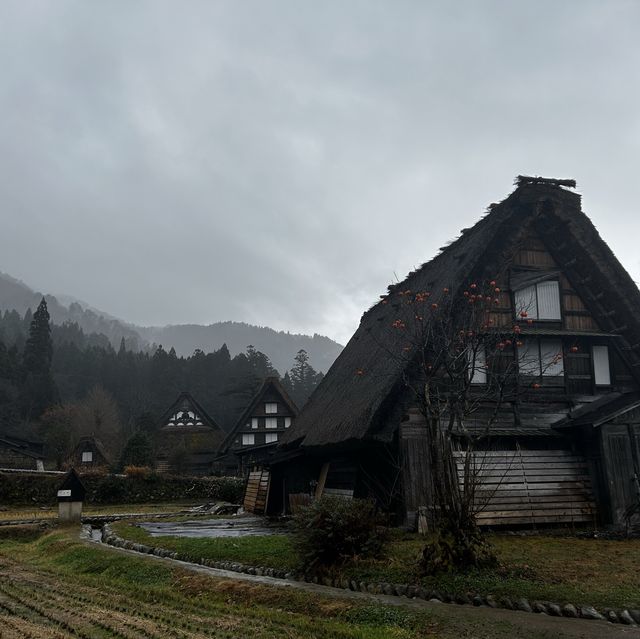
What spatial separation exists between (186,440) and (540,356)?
4410 centimetres

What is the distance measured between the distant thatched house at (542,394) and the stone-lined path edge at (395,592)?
15.8 feet

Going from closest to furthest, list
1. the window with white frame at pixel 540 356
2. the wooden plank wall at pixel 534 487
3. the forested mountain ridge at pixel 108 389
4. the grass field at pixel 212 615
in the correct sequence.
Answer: the grass field at pixel 212 615 → the wooden plank wall at pixel 534 487 → the window with white frame at pixel 540 356 → the forested mountain ridge at pixel 108 389

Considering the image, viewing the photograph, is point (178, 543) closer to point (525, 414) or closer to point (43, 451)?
point (525, 414)

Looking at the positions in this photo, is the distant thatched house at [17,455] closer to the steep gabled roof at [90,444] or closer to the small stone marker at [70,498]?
the steep gabled roof at [90,444]

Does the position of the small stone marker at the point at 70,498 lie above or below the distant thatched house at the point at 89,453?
below

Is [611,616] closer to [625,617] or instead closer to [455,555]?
[625,617]

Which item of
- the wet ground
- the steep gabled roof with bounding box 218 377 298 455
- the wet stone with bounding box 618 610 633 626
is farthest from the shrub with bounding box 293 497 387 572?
the steep gabled roof with bounding box 218 377 298 455

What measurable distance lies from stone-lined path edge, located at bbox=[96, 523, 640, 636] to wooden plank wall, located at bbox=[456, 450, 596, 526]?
6028mm

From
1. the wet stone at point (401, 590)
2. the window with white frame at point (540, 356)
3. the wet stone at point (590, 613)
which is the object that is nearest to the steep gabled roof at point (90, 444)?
the window with white frame at point (540, 356)

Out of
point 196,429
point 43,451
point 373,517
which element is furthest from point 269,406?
point 373,517

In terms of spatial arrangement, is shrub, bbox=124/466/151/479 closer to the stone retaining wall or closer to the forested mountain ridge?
the forested mountain ridge

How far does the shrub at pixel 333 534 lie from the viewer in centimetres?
985

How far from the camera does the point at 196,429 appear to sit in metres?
59.0

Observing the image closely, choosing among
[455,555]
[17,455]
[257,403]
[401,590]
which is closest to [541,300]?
[455,555]
